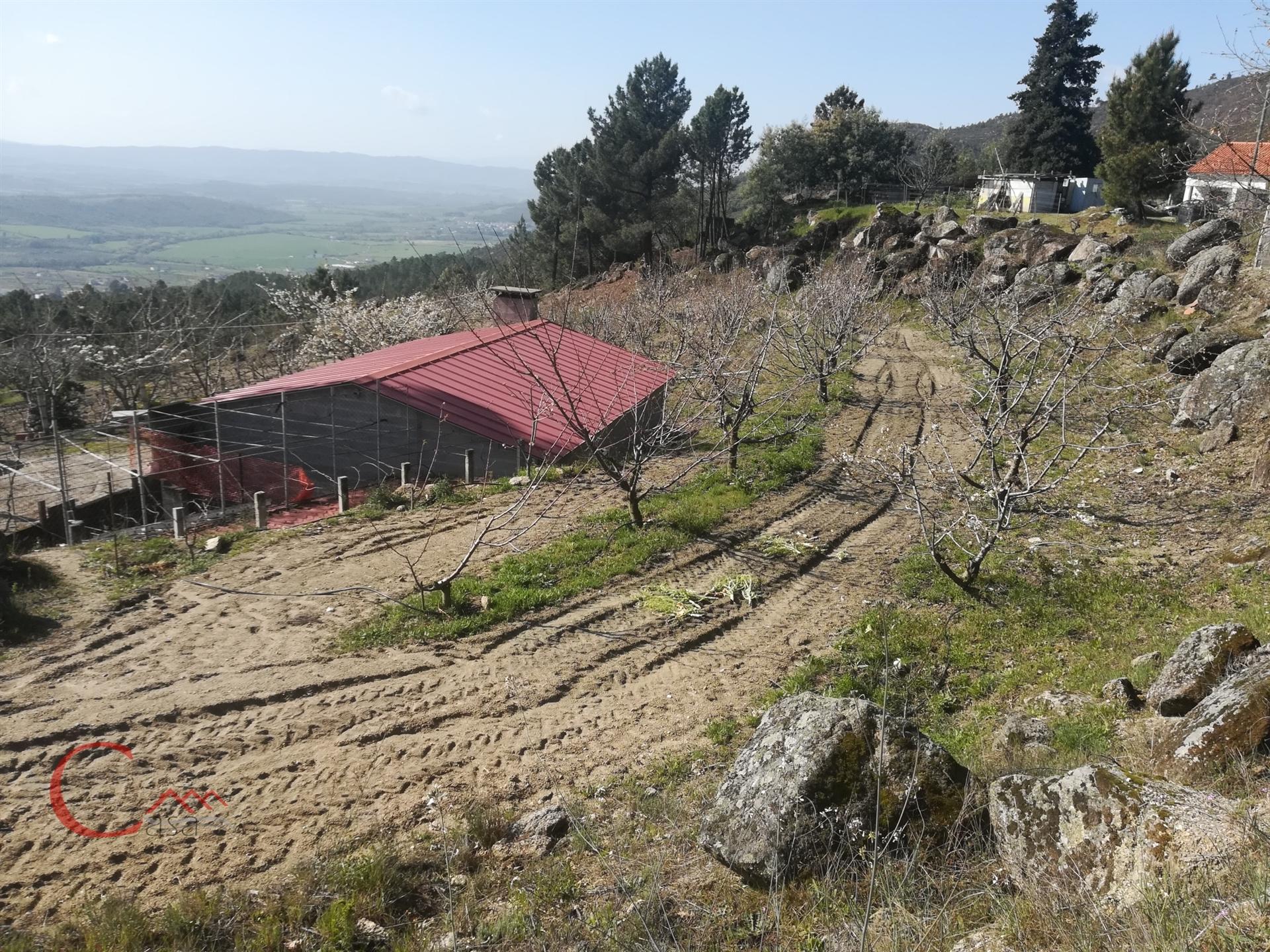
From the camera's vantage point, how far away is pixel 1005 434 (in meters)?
13.3

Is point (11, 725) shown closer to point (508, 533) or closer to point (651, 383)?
point (508, 533)

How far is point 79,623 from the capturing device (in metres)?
8.89

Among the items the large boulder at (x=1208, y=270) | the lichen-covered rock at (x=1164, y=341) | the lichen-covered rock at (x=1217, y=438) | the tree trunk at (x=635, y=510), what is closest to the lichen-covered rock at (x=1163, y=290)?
the large boulder at (x=1208, y=270)

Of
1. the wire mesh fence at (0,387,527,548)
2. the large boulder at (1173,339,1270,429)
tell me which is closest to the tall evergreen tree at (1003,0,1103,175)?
the large boulder at (1173,339,1270,429)

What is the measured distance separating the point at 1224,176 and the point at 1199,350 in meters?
13.0

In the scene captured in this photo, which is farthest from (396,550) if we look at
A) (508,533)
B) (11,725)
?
(11,725)

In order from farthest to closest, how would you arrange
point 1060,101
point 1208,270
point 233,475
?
1. point 1060,101
2. point 1208,270
3. point 233,475

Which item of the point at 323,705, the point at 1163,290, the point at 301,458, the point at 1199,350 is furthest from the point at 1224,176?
the point at 323,705

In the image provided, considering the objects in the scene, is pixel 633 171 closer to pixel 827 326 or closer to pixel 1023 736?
pixel 827 326

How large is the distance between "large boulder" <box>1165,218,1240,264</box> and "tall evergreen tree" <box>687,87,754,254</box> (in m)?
23.5

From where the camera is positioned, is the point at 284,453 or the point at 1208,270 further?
the point at 1208,270

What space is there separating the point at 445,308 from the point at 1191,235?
21.7m

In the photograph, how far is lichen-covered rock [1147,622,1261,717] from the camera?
6172 millimetres

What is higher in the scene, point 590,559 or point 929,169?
point 929,169
